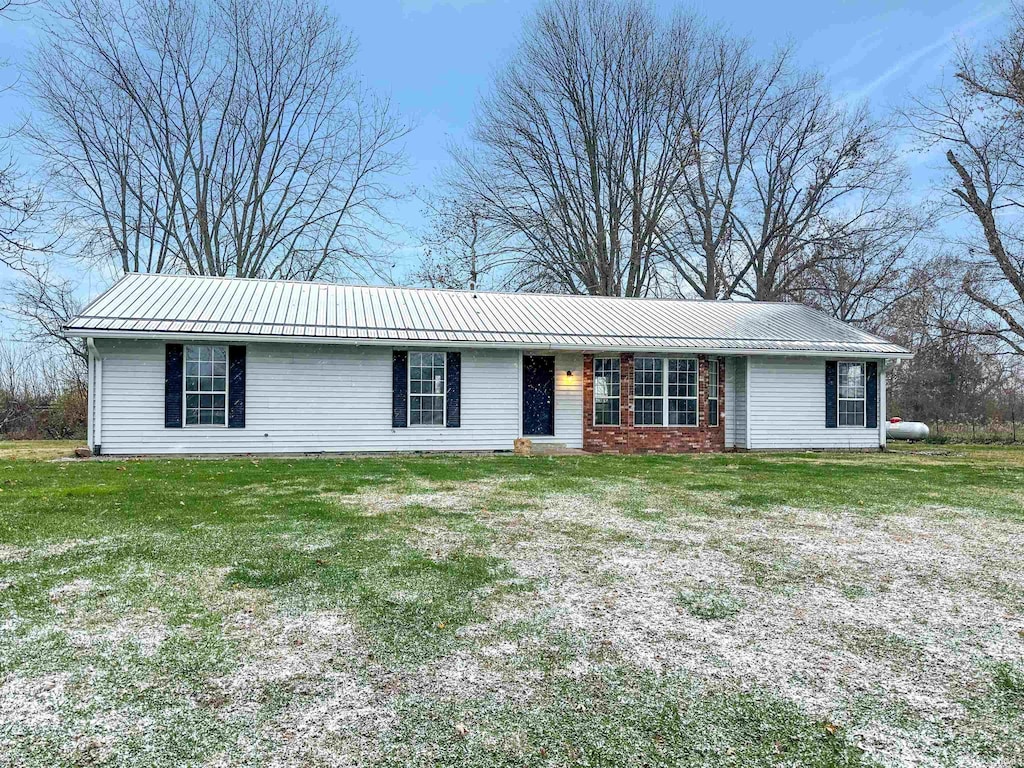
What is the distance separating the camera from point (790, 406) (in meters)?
15.0

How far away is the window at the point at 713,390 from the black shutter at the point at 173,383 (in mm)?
11283

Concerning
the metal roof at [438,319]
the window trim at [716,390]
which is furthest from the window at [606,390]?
the window trim at [716,390]

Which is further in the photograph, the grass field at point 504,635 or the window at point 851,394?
the window at point 851,394

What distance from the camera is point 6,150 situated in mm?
8484

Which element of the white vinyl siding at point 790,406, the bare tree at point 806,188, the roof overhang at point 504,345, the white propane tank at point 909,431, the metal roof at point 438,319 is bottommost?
the white propane tank at point 909,431

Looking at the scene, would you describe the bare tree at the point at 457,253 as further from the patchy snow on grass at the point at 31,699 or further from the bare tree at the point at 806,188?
the patchy snow on grass at the point at 31,699

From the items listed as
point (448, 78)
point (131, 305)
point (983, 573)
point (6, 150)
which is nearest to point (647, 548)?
point (983, 573)

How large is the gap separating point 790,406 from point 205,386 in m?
12.9

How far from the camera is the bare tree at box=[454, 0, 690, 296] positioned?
79.7 feet

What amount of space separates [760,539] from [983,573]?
1.54 meters

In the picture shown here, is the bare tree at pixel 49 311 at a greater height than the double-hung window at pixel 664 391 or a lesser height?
greater

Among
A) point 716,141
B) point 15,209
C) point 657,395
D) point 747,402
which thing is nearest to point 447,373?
point 657,395

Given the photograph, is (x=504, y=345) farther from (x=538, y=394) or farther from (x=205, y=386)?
(x=205, y=386)

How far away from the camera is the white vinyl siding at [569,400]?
14055 mm
